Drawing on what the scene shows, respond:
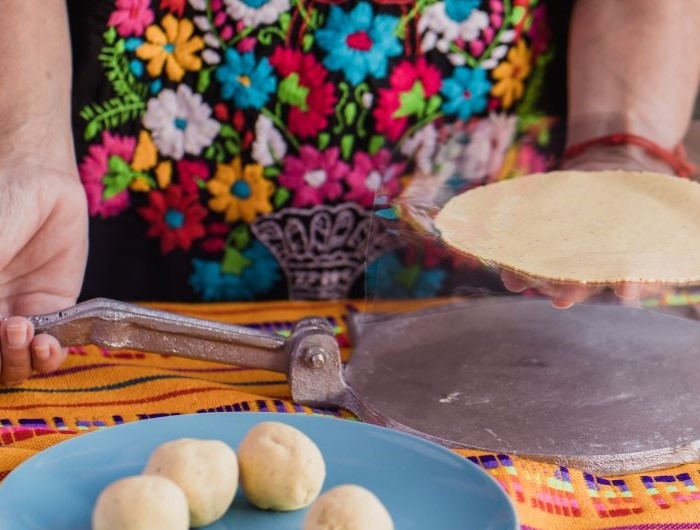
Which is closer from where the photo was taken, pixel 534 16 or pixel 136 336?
pixel 136 336

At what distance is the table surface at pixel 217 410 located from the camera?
2.20 feet

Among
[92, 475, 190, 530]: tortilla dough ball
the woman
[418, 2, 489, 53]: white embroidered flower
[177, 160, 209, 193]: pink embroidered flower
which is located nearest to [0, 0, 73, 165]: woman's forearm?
the woman

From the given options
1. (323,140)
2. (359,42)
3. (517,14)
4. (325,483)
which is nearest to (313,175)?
(323,140)

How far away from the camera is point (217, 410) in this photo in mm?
774

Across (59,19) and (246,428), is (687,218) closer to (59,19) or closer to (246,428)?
(246,428)

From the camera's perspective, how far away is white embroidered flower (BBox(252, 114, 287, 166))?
1.05 m

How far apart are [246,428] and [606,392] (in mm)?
292

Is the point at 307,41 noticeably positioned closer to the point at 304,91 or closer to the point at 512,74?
the point at 304,91

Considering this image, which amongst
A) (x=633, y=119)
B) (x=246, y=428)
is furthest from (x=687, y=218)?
(x=246, y=428)

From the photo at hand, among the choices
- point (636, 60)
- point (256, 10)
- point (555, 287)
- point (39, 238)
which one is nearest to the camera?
point (555, 287)

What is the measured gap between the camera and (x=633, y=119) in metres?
1.09

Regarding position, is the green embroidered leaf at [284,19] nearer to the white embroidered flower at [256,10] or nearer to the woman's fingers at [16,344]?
the white embroidered flower at [256,10]

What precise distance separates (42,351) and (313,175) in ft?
1.25

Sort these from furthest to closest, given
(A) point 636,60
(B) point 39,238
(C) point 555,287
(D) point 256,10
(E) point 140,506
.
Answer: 1. (A) point 636,60
2. (D) point 256,10
3. (B) point 39,238
4. (C) point 555,287
5. (E) point 140,506
